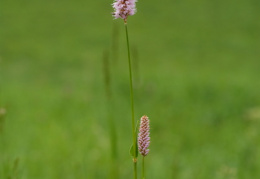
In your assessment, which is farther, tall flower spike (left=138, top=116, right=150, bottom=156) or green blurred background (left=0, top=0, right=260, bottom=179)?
green blurred background (left=0, top=0, right=260, bottom=179)

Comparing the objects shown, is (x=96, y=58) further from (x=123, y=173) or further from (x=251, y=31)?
(x=123, y=173)

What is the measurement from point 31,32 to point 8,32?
98 centimetres

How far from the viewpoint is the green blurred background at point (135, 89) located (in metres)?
4.84

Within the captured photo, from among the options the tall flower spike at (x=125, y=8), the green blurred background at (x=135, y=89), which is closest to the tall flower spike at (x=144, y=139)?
the tall flower spike at (x=125, y=8)

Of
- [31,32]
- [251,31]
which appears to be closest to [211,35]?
[251,31]

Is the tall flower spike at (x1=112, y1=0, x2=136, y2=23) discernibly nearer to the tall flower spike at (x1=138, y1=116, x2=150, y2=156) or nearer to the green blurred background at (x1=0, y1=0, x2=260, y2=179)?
the tall flower spike at (x1=138, y1=116, x2=150, y2=156)

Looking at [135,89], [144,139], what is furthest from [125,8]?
[135,89]

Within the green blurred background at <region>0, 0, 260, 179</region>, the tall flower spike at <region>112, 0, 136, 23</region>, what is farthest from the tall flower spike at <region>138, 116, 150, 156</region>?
the green blurred background at <region>0, 0, 260, 179</region>

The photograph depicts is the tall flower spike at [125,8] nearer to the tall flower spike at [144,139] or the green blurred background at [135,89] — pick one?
the tall flower spike at [144,139]

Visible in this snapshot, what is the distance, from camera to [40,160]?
4836 millimetres

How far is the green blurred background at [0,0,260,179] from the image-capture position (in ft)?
15.9

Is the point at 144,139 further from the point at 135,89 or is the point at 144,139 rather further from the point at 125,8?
the point at 135,89

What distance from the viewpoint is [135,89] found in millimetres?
6883

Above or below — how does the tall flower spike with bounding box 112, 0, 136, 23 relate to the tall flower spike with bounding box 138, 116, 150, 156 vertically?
above
